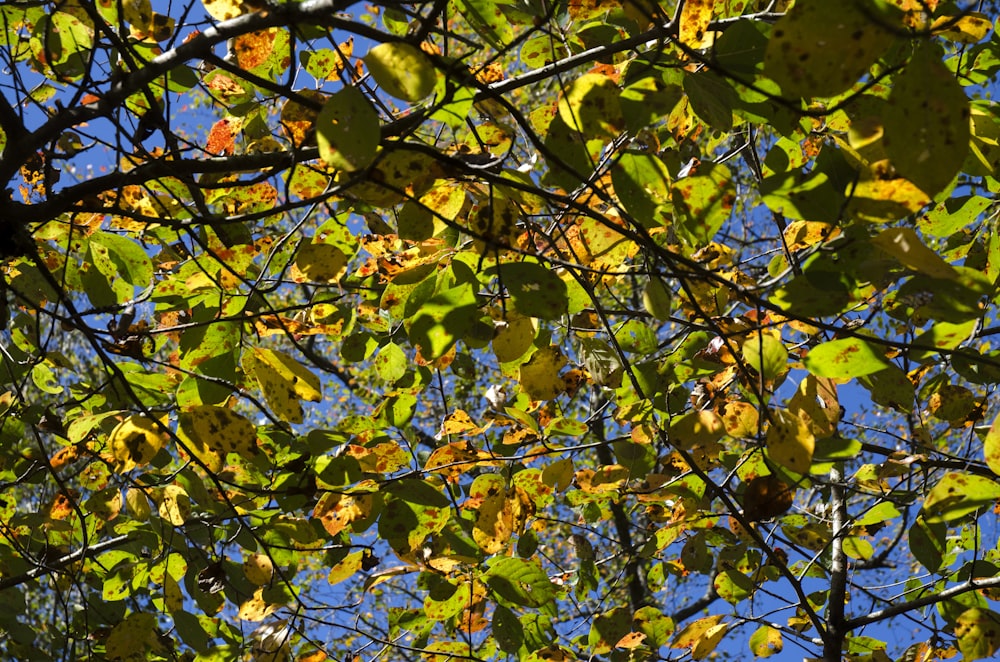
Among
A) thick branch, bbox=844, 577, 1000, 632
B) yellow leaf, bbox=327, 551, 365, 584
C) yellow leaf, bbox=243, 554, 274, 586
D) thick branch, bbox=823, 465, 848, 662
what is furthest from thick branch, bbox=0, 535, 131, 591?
thick branch, bbox=844, 577, 1000, 632

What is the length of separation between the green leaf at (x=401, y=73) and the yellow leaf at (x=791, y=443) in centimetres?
74

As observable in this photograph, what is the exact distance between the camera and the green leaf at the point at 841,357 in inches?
40.9

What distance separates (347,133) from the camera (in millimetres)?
903

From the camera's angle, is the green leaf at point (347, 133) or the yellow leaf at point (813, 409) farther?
the yellow leaf at point (813, 409)

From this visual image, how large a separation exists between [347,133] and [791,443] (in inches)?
31.7

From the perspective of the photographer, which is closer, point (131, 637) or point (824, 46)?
point (824, 46)

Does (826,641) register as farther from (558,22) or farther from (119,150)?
(119,150)

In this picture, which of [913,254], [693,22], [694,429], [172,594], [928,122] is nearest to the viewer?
[928,122]

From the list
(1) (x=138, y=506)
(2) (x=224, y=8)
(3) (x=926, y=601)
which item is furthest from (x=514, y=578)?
(2) (x=224, y=8)

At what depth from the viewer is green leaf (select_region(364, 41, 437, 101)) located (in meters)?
0.97

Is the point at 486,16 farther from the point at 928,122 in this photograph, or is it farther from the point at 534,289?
the point at 928,122

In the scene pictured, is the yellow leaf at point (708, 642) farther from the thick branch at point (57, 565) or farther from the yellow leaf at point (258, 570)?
the thick branch at point (57, 565)

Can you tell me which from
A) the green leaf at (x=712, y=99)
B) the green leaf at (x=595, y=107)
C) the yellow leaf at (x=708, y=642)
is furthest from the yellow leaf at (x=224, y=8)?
the yellow leaf at (x=708, y=642)

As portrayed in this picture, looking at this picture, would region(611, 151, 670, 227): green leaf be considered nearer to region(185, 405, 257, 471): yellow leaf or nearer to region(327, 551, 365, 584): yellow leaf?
region(185, 405, 257, 471): yellow leaf
